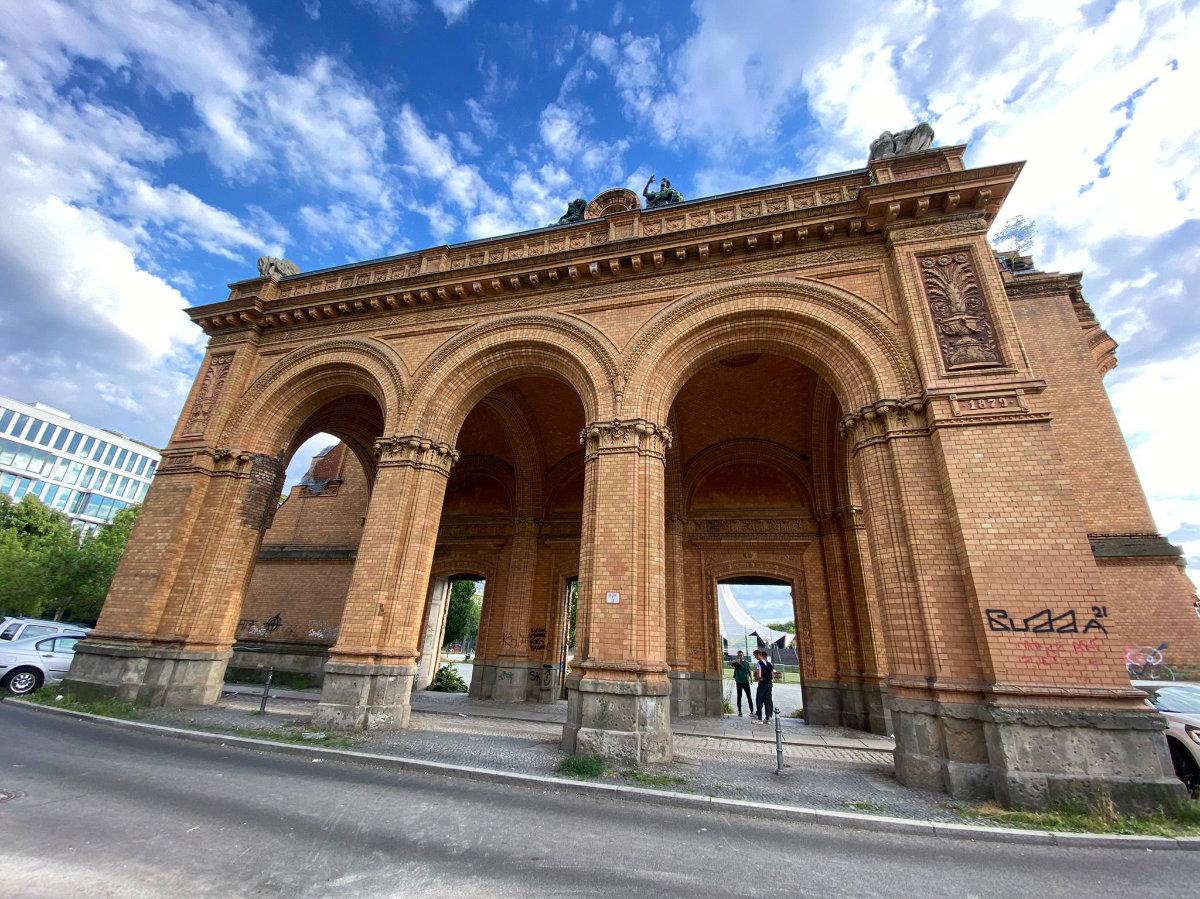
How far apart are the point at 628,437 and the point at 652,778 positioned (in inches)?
199

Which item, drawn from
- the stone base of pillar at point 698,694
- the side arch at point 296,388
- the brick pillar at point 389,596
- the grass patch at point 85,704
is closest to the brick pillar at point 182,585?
the grass patch at point 85,704

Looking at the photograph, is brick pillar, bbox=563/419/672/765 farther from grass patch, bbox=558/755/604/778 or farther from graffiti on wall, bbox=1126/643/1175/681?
graffiti on wall, bbox=1126/643/1175/681

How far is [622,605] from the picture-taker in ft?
25.9

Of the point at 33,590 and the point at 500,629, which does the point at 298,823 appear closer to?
the point at 500,629

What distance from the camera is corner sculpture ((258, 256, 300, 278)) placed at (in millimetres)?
13695

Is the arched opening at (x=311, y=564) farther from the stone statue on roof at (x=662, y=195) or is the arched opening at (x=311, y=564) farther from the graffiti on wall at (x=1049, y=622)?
the graffiti on wall at (x=1049, y=622)

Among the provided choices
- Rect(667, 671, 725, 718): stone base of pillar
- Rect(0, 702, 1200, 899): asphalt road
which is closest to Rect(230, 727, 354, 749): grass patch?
Rect(0, 702, 1200, 899): asphalt road

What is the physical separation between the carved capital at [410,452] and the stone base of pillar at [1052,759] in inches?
368

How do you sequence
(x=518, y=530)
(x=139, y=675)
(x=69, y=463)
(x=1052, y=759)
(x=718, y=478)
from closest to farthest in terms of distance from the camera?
(x=1052, y=759), (x=139, y=675), (x=718, y=478), (x=518, y=530), (x=69, y=463)

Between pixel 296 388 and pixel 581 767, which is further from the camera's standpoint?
pixel 296 388

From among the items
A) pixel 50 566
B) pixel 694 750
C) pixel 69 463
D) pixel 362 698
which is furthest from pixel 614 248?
pixel 69 463

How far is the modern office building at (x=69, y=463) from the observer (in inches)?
1860

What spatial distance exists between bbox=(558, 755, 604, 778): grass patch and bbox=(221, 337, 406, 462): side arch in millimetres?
8328

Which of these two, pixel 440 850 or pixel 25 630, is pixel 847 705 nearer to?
pixel 440 850
